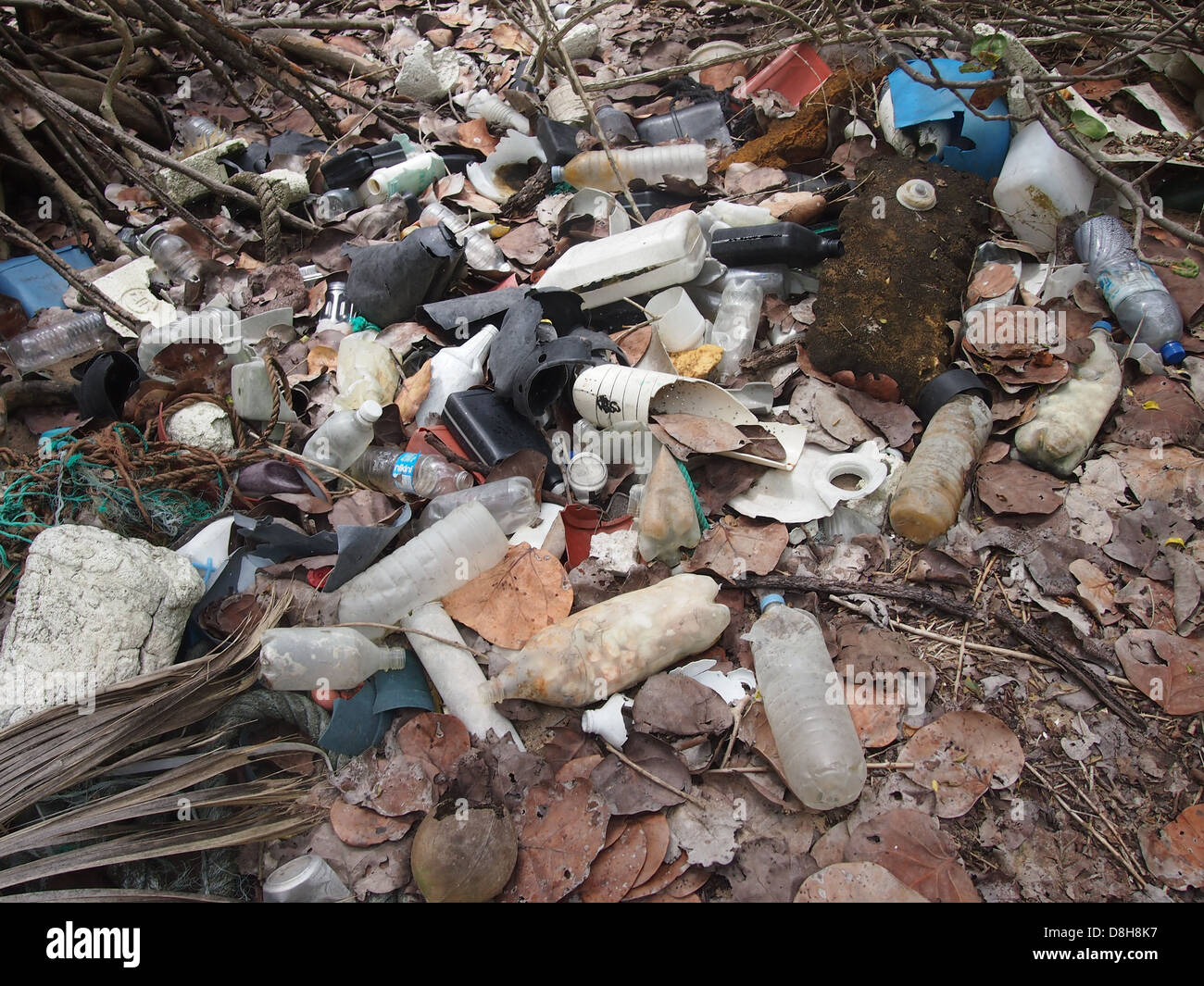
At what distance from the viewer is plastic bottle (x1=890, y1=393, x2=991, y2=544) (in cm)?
224

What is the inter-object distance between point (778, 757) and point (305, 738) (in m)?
1.22

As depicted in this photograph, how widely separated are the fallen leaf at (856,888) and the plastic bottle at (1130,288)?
1917 millimetres

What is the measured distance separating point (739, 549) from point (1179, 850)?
1203 mm

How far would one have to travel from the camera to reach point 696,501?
2346mm

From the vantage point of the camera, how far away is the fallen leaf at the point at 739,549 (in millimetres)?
2244

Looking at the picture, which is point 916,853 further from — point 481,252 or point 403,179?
point 403,179

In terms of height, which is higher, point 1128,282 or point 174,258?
point 174,258

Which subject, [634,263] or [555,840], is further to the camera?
[634,263]

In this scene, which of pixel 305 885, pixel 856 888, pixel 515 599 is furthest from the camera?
pixel 515 599

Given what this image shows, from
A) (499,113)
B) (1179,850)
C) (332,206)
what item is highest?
(499,113)

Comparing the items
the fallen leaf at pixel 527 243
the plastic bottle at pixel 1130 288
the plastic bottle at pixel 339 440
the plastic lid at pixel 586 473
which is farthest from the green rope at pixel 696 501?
the plastic bottle at pixel 1130 288

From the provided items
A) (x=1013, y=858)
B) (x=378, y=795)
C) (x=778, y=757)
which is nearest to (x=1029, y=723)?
(x=1013, y=858)

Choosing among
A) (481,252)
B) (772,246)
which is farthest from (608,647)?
(481,252)
